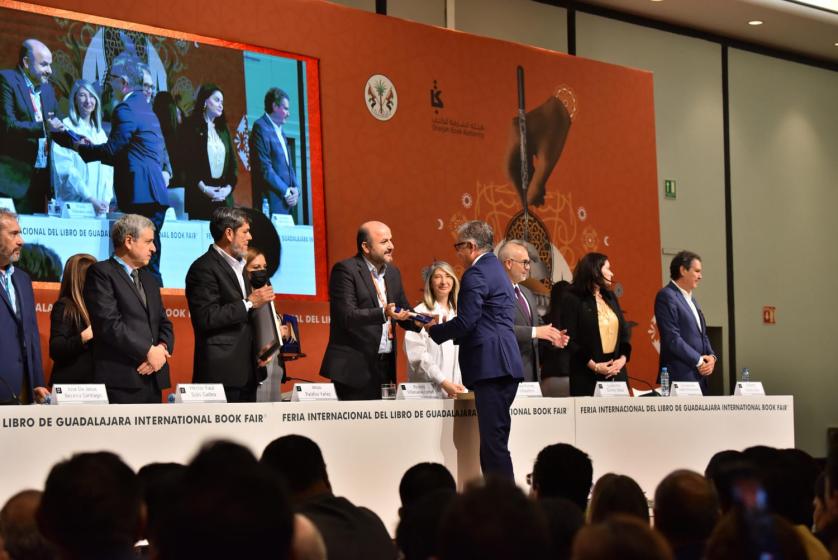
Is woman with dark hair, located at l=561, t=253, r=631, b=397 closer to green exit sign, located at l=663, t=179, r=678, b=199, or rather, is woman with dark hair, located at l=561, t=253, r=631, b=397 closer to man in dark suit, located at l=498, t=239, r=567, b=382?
man in dark suit, located at l=498, t=239, r=567, b=382

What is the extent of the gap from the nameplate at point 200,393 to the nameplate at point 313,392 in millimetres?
351

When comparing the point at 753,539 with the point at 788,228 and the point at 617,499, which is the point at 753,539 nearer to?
the point at 617,499

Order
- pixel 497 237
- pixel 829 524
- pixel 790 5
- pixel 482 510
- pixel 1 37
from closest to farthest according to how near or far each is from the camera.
Answer: 1. pixel 482 510
2. pixel 829 524
3. pixel 1 37
4. pixel 497 237
5. pixel 790 5

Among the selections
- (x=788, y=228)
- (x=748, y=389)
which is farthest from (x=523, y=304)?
(x=788, y=228)

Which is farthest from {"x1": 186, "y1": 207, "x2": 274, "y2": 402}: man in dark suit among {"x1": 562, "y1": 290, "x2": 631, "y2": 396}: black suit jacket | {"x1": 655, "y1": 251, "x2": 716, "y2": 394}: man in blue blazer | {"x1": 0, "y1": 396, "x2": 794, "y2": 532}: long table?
{"x1": 655, "y1": 251, "x2": 716, "y2": 394}: man in blue blazer

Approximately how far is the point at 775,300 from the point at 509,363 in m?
7.39

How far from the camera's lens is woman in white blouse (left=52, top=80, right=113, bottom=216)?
638 cm

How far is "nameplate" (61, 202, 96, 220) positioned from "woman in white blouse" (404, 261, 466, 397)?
1993 millimetres

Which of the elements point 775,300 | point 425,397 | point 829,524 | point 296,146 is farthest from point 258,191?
point 775,300

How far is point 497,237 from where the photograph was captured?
341 inches

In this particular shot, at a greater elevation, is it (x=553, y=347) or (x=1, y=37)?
(x=1, y=37)

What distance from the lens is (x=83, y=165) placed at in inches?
255

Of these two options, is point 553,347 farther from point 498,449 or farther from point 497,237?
point 497,237

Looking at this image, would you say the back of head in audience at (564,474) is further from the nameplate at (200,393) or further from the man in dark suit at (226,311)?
the man in dark suit at (226,311)
